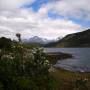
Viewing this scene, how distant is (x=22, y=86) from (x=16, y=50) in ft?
9.29

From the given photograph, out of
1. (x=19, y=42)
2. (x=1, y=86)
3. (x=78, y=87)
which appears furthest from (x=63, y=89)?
(x=1, y=86)

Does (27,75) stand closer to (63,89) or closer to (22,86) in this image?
(22,86)

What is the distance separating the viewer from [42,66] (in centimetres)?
1627

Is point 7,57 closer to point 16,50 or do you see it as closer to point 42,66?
point 16,50

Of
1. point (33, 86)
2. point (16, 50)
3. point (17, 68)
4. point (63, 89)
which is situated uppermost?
point (16, 50)

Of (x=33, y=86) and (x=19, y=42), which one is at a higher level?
(x=19, y=42)

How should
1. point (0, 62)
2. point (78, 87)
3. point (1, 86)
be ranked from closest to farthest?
point (1, 86) < point (0, 62) < point (78, 87)

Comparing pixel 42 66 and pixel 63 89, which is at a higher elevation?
pixel 42 66

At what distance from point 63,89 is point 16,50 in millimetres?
11458

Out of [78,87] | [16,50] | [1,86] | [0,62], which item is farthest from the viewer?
[78,87]

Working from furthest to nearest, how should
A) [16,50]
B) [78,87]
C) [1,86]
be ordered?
[78,87], [16,50], [1,86]

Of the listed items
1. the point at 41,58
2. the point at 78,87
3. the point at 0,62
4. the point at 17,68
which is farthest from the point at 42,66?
the point at 78,87

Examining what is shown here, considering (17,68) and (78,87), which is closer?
(17,68)

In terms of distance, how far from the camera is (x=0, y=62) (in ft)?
51.3
